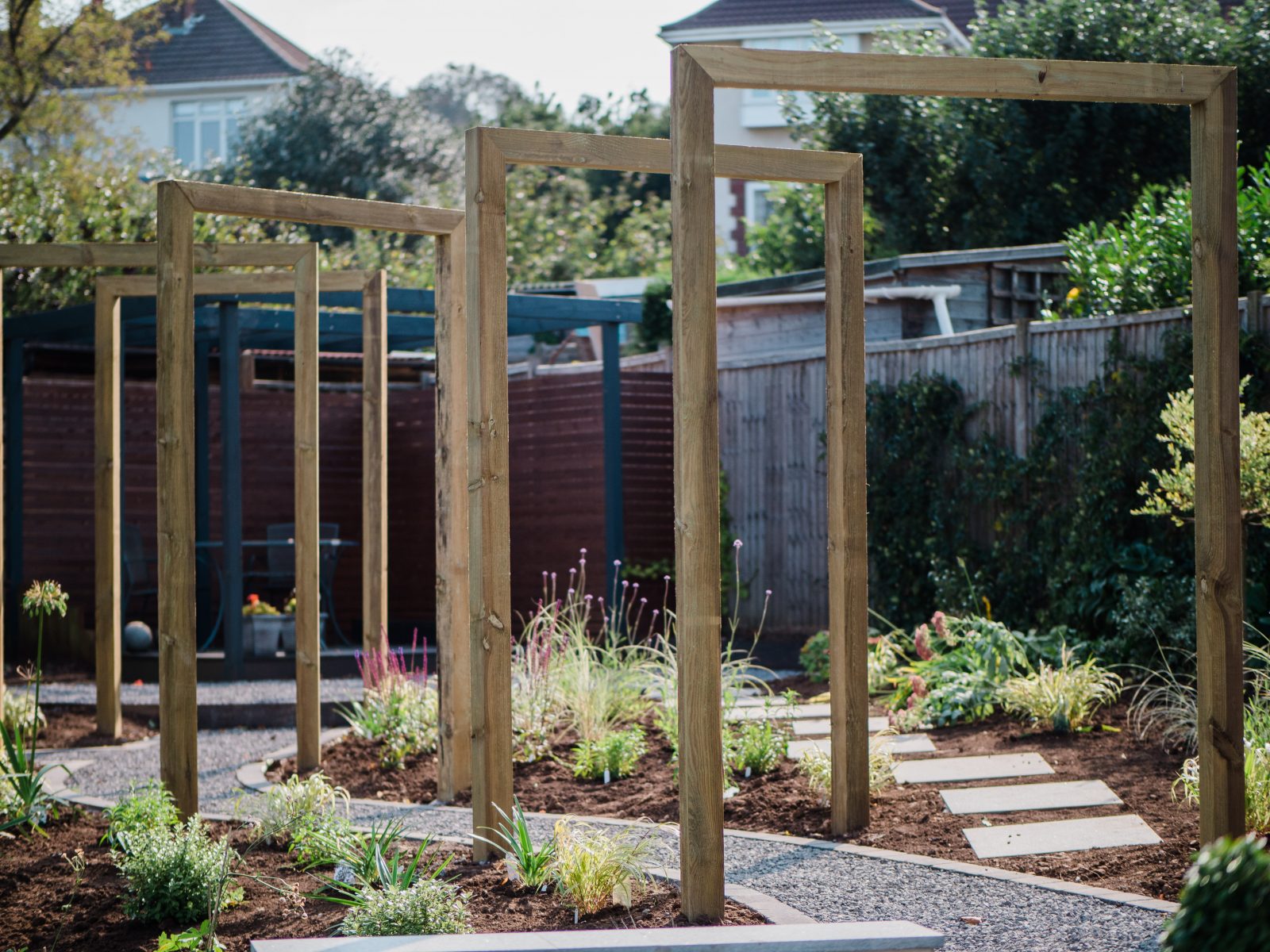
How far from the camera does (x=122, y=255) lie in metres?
6.21

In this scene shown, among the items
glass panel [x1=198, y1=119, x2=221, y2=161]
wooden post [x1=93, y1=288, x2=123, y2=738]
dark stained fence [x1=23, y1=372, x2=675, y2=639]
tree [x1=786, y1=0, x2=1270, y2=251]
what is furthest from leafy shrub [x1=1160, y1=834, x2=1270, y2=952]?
glass panel [x1=198, y1=119, x2=221, y2=161]

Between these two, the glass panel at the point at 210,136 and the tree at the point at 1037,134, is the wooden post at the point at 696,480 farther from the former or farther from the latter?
the glass panel at the point at 210,136

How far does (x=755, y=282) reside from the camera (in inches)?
473

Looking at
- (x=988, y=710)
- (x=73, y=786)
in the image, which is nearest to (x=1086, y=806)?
(x=988, y=710)

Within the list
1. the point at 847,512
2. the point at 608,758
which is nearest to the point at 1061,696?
the point at 847,512

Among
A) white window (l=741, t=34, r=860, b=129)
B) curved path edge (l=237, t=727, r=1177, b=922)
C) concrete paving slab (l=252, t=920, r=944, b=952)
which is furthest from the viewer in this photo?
white window (l=741, t=34, r=860, b=129)

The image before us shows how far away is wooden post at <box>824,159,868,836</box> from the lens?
14.6ft

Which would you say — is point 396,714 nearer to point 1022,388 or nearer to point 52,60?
point 1022,388

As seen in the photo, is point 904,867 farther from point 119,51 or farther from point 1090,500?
point 119,51

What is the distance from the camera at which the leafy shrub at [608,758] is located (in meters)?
5.46

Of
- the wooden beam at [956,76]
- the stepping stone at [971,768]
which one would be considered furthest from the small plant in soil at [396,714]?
the wooden beam at [956,76]

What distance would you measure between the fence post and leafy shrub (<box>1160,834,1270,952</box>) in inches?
232

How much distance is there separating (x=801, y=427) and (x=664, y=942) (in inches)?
293

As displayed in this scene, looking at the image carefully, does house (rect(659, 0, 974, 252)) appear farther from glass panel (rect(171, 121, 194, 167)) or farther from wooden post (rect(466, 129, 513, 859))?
wooden post (rect(466, 129, 513, 859))
